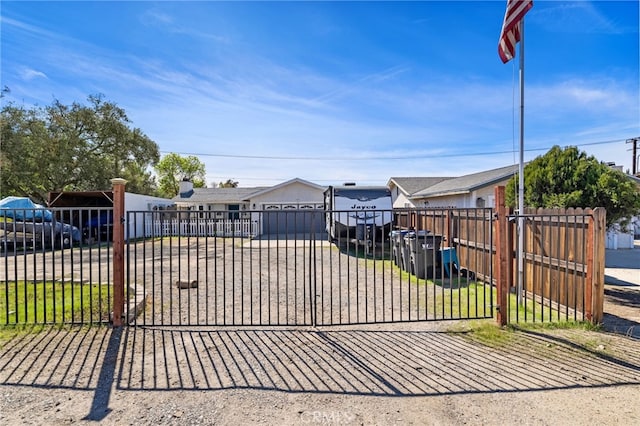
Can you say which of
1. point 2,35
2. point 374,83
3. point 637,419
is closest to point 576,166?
point 637,419

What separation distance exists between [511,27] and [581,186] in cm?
345

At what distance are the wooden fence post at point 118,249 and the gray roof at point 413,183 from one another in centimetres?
1744

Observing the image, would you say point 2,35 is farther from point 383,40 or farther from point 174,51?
point 383,40

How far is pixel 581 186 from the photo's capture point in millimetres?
6656

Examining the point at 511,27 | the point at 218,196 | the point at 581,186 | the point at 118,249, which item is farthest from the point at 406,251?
the point at 218,196

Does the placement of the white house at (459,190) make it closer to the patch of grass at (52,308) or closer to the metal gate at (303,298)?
the metal gate at (303,298)

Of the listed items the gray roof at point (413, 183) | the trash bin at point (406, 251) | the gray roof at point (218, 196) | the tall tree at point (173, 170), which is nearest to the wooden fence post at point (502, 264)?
the trash bin at point (406, 251)

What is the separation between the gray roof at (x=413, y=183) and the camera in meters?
20.7

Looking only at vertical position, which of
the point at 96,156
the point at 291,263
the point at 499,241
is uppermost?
the point at 96,156

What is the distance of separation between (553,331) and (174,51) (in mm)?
11226

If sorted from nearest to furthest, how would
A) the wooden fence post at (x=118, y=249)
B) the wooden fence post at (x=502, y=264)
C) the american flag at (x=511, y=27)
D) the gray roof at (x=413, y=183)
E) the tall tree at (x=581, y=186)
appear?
the wooden fence post at (x=118, y=249)
the wooden fence post at (x=502, y=264)
the american flag at (x=511, y=27)
the tall tree at (x=581, y=186)
the gray roof at (x=413, y=183)

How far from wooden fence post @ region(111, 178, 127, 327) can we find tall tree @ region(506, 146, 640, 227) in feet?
25.4

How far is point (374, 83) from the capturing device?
12266mm

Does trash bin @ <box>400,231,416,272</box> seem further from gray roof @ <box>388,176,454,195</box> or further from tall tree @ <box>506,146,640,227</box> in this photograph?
gray roof @ <box>388,176,454,195</box>
